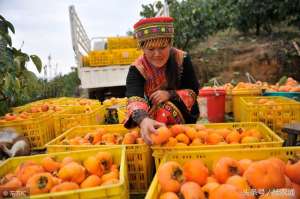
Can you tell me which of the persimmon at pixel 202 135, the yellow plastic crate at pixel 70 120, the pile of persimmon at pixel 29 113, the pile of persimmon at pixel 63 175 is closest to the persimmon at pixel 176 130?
the persimmon at pixel 202 135

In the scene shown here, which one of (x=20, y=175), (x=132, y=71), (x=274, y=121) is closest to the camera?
(x=20, y=175)

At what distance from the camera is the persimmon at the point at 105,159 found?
77.5 inches

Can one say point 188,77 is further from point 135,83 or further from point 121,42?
point 121,42

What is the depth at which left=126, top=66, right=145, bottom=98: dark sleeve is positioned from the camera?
2717 mm

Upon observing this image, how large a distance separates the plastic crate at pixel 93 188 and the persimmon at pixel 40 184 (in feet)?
0.77

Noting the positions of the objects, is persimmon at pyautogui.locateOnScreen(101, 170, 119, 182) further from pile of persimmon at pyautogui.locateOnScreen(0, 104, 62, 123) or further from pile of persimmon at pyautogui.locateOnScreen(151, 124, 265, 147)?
pile of persimmon at pyautogui.locateOnScreen(0, 104, 62, 123)

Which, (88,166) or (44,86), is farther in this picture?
(44,86)

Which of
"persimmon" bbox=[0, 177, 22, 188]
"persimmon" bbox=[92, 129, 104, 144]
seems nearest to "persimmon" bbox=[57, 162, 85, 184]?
"persimmon" bbox=[0, 177, 22, 188]

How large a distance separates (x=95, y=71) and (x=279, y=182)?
21.6 feet

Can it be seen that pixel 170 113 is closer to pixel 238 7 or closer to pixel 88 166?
pixel 88 166

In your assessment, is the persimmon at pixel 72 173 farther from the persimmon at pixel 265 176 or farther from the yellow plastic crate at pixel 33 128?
the yellow plastic crate at pixel 33 128

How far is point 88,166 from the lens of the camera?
1931 millimetres

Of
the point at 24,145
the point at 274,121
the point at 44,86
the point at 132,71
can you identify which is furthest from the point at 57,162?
the point at 44,86

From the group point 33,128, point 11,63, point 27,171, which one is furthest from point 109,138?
point 33,128
